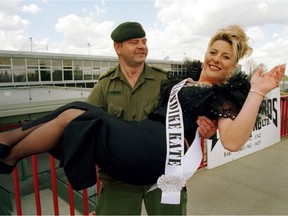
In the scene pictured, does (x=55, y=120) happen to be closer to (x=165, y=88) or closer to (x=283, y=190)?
(x=165, y=88)

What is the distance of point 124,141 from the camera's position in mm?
1448

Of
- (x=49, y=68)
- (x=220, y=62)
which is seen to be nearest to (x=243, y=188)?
(x=220, y=62)

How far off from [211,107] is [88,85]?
20751 mm

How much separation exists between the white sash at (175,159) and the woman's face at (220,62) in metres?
0.38

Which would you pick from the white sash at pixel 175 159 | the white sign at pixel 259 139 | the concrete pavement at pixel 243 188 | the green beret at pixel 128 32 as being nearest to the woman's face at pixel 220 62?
the white sash at pixel 175 159

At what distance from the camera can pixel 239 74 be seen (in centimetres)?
158

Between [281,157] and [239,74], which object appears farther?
[281,157]

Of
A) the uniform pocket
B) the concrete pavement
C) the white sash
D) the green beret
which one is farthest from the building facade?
the white sash

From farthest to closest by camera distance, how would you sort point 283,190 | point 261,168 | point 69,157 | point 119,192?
point 261,168 < point 283,190 < point 119,192 < point 69,157

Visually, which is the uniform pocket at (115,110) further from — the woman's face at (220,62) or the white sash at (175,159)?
the woman's face at (220,62)

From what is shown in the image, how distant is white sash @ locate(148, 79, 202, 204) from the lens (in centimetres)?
148

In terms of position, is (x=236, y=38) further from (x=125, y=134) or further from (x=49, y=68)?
(x=49, y=68)

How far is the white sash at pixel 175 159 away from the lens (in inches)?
58.3

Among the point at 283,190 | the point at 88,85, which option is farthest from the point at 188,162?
the point at 88,85
